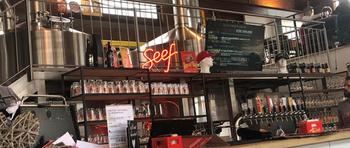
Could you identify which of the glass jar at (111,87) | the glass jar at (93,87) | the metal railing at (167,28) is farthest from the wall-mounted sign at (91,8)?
the glass jar at (93,87)

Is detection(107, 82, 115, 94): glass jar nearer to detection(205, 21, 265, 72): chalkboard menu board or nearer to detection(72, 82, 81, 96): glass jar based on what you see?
detection(72, 82, 81, 96): glass jar

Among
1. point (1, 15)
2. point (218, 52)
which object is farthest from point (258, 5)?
point (1, 15)

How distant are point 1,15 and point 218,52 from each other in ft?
8.73

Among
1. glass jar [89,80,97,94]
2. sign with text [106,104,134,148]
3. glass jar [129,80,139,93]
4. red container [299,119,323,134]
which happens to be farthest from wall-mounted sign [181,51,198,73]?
sign with text [106,104,134,148]

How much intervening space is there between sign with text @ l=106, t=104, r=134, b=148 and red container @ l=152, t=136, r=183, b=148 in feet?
0.67

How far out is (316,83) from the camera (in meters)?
7.74

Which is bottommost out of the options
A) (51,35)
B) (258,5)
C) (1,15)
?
(51,35)

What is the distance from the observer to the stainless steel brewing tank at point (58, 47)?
4.61 m

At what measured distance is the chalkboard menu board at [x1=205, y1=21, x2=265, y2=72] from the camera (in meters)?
6.09

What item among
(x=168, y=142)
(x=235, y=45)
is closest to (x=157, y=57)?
(x=235, y=45)

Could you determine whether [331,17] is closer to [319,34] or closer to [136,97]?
[319,34]

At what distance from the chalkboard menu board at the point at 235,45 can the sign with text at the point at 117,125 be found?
3.23m

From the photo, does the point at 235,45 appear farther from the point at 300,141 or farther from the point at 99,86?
the point at 300,141

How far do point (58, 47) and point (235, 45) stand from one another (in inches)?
102
